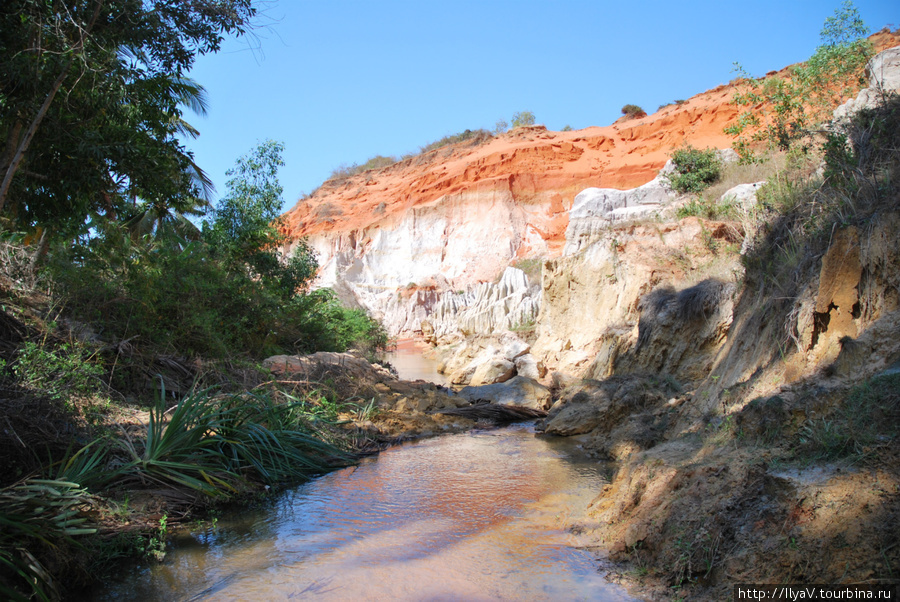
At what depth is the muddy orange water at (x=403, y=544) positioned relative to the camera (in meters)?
3.97

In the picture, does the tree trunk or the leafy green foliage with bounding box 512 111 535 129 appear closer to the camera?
the tree trunk

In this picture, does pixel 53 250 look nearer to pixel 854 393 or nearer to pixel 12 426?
pixel 12 426

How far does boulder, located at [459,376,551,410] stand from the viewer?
11.6 m

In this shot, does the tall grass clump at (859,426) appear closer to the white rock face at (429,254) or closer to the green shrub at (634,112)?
the white rock face at (429,254)

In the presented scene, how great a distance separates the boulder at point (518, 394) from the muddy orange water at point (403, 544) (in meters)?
4.22

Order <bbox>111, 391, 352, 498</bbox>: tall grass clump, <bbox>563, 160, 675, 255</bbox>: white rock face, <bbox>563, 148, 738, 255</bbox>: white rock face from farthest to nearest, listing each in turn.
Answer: <bbox>563, 160, 675, 255</bbox>: white rock face → <bbox>563, 148, 738, 255</bbox>: white rock face → <bbox>111, 391, 352, 498</bbox>: tall grass clump

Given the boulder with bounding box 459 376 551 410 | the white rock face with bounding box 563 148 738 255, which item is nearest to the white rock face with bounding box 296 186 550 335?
the white rock face with bounding box 563 148 738 255

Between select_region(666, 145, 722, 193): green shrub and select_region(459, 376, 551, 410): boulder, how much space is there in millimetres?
8631

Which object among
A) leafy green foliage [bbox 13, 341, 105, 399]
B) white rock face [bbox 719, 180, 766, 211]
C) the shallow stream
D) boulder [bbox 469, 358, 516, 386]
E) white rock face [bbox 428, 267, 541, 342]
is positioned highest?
white rock face [bbox 719, 180, 766, 211]

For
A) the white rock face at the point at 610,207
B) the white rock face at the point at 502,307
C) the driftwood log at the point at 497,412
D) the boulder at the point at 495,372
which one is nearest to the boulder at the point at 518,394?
the driftwood log at the point at 497,412

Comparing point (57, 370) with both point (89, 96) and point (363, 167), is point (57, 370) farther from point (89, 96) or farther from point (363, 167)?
point (363, 167)

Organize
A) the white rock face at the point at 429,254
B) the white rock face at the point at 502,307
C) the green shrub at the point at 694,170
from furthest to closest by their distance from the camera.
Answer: the white rock face at the point at 429,254
the white rock face at the point at 502,307
the green shrub at the point at 694,170

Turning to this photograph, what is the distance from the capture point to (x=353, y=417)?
364 inches

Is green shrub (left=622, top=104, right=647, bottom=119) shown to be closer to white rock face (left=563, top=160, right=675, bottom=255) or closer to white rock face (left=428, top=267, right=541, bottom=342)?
white rock face (left=428, top=267, right=541, bottom=342)
